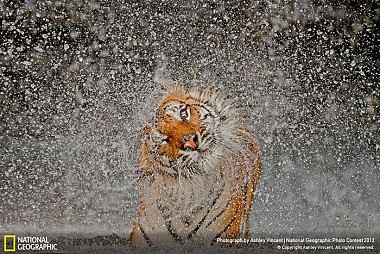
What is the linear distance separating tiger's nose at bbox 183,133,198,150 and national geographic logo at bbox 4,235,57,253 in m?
0.59

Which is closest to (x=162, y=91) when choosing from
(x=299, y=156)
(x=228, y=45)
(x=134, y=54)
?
(x=134, y=54)

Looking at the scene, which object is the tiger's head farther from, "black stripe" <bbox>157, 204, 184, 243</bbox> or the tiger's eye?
"black stripe" <bbox>157, 204, 184, 243</bbox>

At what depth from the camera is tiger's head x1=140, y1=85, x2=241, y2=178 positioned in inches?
69.7

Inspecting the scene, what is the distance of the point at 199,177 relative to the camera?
1.84 meters

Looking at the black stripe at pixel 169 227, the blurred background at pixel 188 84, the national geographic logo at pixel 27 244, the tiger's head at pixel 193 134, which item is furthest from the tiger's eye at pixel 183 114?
the national geographic logo at pixel 27 244

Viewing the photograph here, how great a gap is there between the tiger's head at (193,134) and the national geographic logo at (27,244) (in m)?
0.45

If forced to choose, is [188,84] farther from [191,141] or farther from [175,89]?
[191,141]

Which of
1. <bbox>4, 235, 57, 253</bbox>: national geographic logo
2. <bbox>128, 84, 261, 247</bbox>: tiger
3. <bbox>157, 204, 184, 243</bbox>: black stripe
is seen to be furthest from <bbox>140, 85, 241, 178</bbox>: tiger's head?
<bbox>4, 235, 57, 253</bbox>: national geographic logo

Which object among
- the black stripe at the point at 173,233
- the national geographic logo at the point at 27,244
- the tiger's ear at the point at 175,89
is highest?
the tiger's ear at the point at 175,89

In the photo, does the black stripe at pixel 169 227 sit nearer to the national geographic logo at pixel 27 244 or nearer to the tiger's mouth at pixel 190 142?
the tiger's mouth at pixel 190 142

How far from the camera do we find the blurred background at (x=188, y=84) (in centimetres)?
179

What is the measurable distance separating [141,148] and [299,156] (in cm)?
58

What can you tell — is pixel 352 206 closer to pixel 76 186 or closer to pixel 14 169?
pixel 76 186

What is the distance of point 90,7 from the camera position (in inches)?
70.4
